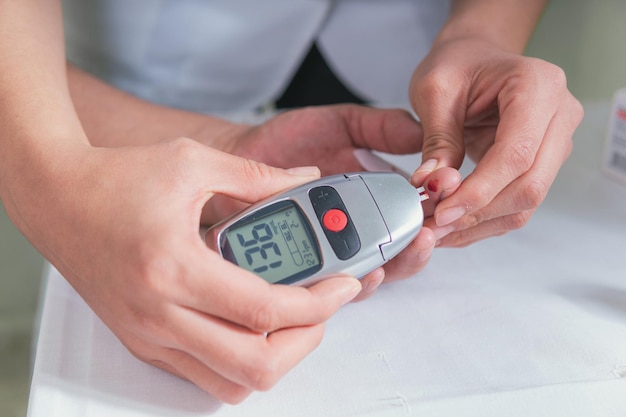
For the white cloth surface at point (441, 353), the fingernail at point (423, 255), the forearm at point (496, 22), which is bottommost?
the white cloth surface at point (441, 353)

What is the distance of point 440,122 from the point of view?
635mm

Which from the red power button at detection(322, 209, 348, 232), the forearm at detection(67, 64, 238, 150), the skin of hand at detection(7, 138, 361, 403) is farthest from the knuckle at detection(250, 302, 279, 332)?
the forearm at detection(67, 64, 238, 150)

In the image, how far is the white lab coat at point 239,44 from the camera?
86cm

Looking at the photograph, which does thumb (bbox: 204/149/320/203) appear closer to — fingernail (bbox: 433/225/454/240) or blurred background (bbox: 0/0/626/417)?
fingernail (bbox: 433/225/454/240)

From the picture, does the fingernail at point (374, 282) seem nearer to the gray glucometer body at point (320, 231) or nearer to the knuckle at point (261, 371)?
the gray glucometer body at point (320, 231)

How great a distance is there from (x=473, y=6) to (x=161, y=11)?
15.0 inches

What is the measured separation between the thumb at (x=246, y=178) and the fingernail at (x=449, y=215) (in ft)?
0.37

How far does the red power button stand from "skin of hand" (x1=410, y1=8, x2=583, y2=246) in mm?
82

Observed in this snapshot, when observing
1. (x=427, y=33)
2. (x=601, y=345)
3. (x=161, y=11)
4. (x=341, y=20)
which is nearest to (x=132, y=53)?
(x=161, y=11)

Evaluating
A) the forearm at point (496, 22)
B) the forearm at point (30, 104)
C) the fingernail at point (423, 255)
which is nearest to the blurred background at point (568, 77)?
the forearm at point (496, 22)

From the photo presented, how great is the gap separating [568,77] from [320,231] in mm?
696

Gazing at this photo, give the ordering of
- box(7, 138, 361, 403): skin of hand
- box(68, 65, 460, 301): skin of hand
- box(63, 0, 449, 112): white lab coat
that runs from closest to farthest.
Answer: box(7, 138, 361, 403): skin of hand < box(68, 65, 460, 301): skin of hand < box(63, 0, 449, 112): white lab coat

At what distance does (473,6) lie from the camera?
801 mm

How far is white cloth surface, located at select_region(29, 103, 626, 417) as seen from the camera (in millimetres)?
504
